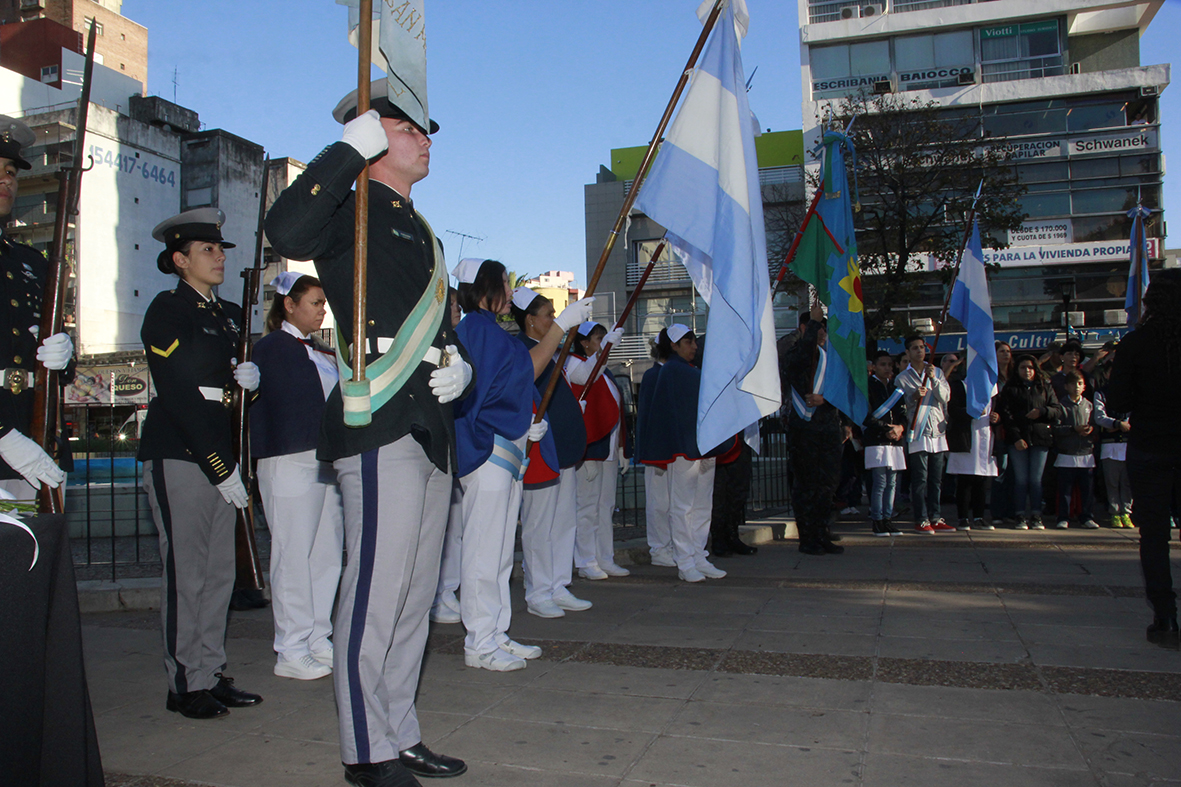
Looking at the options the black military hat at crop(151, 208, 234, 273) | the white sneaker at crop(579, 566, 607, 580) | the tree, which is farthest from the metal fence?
the tree

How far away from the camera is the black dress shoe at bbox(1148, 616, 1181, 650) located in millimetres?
4605

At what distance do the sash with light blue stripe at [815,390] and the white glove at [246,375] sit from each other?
5.14 metres

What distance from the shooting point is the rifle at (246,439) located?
14.0 feet

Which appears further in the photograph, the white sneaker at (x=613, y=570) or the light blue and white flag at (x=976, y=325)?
the light blue and white flag at (x=976, y=325)

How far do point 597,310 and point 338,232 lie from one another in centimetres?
5050

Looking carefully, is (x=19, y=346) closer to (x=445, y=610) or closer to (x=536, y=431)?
(x=536, y=431)

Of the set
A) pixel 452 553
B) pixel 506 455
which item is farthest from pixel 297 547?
pixel 452 553

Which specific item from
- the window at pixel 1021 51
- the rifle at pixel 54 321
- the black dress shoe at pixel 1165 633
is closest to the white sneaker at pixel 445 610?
the rifle at pixel 54 321

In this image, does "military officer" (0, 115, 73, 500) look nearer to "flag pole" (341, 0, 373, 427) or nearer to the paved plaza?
the paved plaza

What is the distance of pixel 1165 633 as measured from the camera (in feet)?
15.2

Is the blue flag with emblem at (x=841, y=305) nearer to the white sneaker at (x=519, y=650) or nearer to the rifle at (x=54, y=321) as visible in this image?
the white sneaker at (x=519, y=650)

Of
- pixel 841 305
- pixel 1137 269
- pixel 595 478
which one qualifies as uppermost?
pixel 1137 269

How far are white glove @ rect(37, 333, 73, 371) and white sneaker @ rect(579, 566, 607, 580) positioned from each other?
4340 millimetres

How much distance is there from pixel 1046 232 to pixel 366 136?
37.8 m
